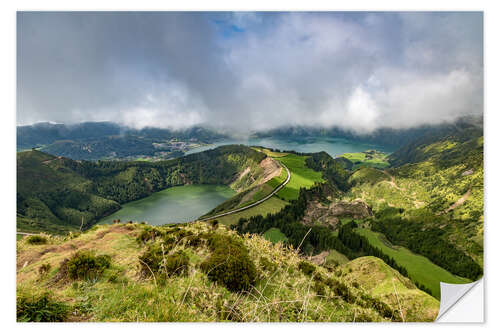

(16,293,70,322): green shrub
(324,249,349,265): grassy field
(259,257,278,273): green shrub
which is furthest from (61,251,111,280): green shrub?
(324,249,349,265): grassy field

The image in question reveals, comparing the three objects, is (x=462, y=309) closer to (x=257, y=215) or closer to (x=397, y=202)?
(x=257, y=215)

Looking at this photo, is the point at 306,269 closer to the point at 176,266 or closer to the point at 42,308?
the point at 176,266

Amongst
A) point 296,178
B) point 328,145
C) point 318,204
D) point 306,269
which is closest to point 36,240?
point 306,269

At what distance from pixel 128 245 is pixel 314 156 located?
337 ft

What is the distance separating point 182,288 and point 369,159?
161 metres

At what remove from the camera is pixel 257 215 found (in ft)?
141

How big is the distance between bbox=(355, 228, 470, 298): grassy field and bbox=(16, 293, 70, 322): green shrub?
3709 cm

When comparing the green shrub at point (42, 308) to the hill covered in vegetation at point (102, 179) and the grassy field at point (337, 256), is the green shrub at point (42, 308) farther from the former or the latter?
the hill covered in vegetation at point (102, 179)

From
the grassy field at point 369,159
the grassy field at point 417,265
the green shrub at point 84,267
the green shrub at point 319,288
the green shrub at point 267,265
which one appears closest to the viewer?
the green shrub at point 84,267

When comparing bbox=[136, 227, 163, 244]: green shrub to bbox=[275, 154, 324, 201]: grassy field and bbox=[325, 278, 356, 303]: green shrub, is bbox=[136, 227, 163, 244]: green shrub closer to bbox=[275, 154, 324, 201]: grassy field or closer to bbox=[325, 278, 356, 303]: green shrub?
bbox=[325, 278, 356, 303]: green shrub

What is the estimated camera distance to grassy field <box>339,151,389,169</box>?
128m

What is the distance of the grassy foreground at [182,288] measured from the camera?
256 centimetres

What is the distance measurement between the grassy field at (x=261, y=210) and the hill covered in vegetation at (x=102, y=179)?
41763mm

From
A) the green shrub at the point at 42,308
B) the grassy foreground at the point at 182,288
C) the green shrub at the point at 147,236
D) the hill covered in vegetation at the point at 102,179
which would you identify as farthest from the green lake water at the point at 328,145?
the green shrub at the point at 42,308
